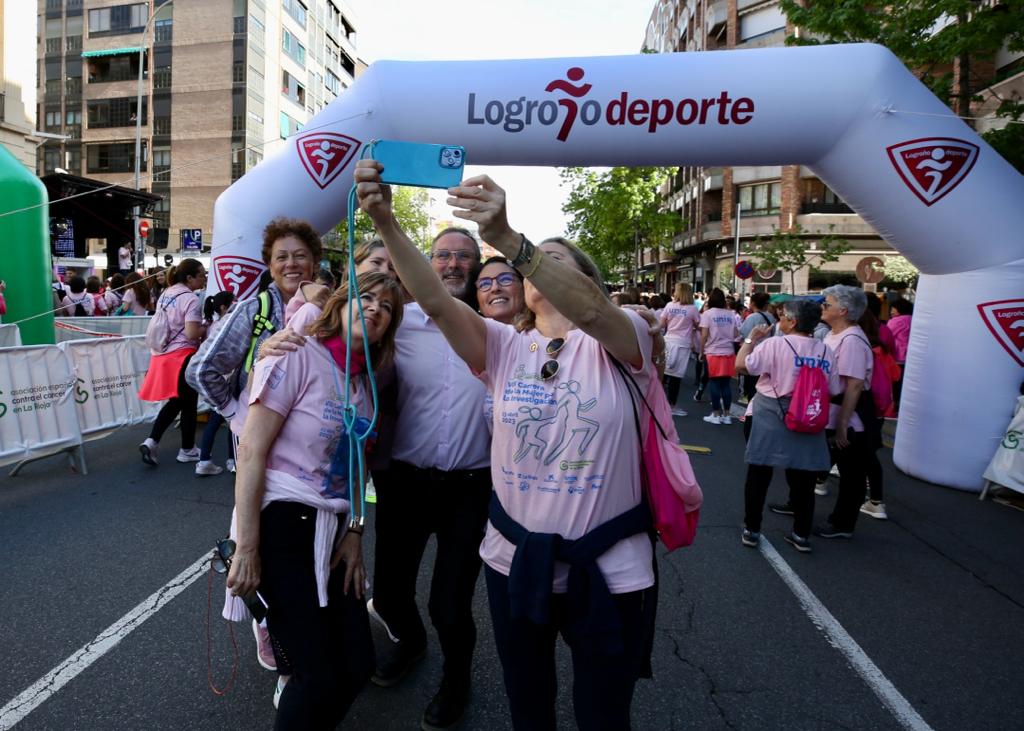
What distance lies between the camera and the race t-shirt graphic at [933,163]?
5.61m

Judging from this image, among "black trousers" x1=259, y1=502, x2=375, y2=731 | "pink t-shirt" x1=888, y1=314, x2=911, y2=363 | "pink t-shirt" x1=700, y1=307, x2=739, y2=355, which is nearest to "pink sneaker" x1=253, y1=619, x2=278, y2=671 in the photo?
"black trousers" x1=259, y1=502, x2=375, y2=731

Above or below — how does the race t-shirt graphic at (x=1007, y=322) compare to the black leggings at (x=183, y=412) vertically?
above

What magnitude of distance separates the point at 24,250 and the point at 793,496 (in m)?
10.7

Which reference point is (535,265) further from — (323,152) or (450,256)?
(323,152)

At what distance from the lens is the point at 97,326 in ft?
36.7

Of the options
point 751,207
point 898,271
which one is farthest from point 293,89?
point 898,271

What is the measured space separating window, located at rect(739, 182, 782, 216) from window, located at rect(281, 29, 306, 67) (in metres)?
34.0

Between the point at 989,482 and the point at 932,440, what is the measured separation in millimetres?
587

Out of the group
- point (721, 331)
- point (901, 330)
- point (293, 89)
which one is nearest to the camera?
point (901, 330)

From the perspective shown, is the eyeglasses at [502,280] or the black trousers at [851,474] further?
the black trousers at [851,474]

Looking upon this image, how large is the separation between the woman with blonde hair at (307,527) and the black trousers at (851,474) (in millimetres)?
4023

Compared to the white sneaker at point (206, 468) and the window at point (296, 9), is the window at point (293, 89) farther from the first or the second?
the white sneaker at point (206, 468)

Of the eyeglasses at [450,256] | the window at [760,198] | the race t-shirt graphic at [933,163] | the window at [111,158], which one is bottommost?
the eyeglasses at [450,256]

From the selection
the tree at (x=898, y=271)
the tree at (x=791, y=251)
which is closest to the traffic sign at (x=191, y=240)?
the tree at (x=791, y=251)
